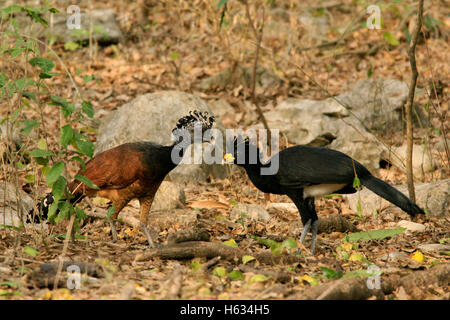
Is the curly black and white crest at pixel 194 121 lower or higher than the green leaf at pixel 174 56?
lower

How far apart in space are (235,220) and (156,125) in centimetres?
219

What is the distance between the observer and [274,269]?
4.43 meters

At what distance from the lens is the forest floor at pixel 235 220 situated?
394 centimetres

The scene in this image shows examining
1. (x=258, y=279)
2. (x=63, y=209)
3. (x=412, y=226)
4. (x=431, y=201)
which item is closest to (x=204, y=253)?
(x=258, y=279)

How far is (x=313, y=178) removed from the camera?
518cm

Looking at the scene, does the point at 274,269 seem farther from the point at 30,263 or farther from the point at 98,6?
the point at 98,6

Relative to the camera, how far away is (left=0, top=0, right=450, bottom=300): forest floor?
3.94m

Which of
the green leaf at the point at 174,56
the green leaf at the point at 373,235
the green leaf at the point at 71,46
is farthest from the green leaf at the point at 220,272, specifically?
the green leaf at the point at 71,46

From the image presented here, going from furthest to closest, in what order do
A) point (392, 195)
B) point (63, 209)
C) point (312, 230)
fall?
point (312, 230)
point (392, 195)
point (63, 209)

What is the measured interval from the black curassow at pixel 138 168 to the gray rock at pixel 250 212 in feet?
3.67

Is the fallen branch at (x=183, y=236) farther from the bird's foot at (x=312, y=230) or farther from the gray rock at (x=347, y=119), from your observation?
the gray rock at (x=347, y=119)

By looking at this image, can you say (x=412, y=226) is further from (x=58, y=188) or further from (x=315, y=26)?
(x=315, y=26)

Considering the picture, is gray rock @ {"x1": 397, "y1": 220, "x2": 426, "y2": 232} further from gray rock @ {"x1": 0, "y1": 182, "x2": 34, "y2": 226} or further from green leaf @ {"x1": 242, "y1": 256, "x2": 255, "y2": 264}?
gray rock @ {"x1": 0, "y1": 182, "x2": 34, "y2": 226}

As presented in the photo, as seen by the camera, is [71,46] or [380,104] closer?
[380,104]
